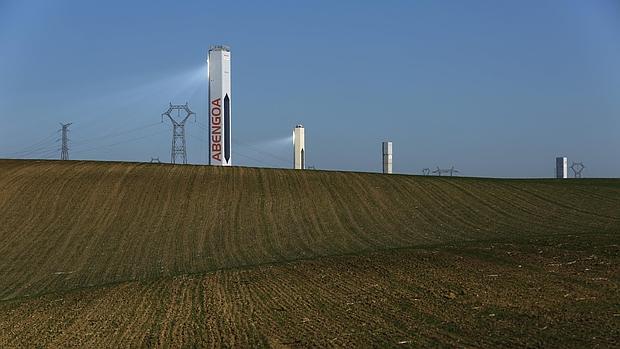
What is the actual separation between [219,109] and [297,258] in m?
34.5

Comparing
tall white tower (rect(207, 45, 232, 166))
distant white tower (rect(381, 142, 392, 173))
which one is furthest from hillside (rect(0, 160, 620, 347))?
distant white tower (rect(381, 142, 392, 173))

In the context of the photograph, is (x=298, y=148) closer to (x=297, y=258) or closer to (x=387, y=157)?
(x=387, y=157)

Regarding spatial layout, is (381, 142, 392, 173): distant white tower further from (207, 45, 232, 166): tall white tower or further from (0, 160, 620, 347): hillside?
(0, 160, 620, 347): hillside

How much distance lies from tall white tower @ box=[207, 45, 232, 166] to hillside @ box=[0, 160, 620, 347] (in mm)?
10502

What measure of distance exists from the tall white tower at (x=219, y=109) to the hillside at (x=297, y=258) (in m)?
10.5

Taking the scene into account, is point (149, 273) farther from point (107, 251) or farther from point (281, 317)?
point (281, 317)

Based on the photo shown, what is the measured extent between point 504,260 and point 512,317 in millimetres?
7409

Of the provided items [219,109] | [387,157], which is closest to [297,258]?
[219,109]

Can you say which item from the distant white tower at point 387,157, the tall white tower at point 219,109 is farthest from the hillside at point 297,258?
the distant white tower at point 387,157

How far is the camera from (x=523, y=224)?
32438 millimetres

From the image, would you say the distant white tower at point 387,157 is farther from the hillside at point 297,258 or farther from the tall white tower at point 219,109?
the hillside at point 297,258

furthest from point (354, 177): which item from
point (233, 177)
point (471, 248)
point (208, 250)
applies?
point (471, 248)

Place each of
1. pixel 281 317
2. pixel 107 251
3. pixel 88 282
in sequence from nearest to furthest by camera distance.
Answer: pixel 281 317, pixel 88 282, pixel 107 251

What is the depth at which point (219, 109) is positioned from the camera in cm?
5838
